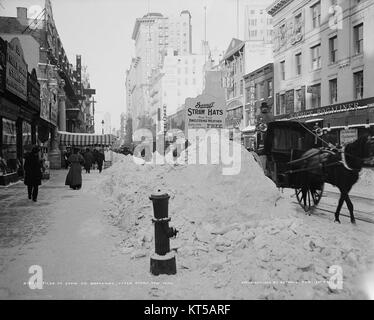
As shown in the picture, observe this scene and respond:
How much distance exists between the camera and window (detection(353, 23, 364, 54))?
1672 cm

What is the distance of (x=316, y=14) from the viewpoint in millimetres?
14430

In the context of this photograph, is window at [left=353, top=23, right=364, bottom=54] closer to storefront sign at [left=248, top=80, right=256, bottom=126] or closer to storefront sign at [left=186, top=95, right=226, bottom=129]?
storefront sign at [left=186, top=95, right=226, bottom=129]

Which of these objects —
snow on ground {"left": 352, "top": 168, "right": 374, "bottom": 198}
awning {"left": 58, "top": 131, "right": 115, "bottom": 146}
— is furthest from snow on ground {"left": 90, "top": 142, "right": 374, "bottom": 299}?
awning {"left": 58, "top": 131, "right": 115, "bottom": 146}

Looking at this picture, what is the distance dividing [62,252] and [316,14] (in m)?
13.8

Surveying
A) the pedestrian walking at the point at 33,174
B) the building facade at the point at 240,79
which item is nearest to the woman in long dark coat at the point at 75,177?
the pedestrian walking at the point at 33,174

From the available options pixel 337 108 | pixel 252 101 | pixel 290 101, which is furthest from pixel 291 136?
pixel 252 101

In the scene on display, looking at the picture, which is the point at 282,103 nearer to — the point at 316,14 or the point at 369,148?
the point at 316,14

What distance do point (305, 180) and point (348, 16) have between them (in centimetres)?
1323

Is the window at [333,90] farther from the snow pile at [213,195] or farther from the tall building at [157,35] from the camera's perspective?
the snow pile at [213,195]

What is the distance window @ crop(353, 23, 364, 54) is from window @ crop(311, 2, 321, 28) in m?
2.38

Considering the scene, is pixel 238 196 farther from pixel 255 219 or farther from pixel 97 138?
pixel 97 138

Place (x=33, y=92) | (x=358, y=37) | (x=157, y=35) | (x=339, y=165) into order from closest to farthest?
(x=339, y=165) → (x=157, y=35) → (x=33, y=92) → (x=358, y=37)
